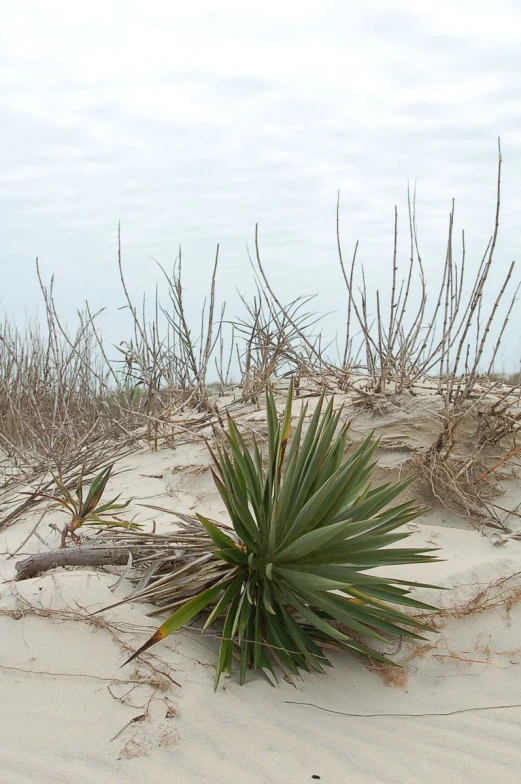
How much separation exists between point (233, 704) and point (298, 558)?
59 centimetres

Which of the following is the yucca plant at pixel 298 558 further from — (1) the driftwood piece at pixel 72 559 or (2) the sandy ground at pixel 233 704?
(1) the driftwood piece at pixel 72 559

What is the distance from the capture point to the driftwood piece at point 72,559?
10.4 ft

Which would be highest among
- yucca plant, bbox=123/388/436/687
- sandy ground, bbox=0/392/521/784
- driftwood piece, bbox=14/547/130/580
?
yucca plant, bbox=123/388/436/687

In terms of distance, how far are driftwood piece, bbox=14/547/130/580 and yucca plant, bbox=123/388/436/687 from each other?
0.56 metres

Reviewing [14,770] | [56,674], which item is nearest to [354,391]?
[56,674]

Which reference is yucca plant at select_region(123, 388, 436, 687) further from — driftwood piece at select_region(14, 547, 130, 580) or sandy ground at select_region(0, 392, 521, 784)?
driftwood piece at select_region(14, 547, 130, 580)

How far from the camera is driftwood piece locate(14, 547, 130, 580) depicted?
10.4ft

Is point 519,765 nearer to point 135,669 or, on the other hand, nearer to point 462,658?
point 462,658

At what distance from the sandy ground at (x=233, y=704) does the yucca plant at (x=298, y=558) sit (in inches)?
6.7

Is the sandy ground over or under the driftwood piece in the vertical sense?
under

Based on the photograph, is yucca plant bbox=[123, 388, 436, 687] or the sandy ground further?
yucca plant bbox=[123, 388, 436, 687]

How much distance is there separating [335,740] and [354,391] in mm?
3259

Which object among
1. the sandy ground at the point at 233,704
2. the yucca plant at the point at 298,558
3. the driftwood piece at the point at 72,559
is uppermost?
the yucca plant at the point at 298,558

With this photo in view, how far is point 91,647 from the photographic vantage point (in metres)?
2.63
